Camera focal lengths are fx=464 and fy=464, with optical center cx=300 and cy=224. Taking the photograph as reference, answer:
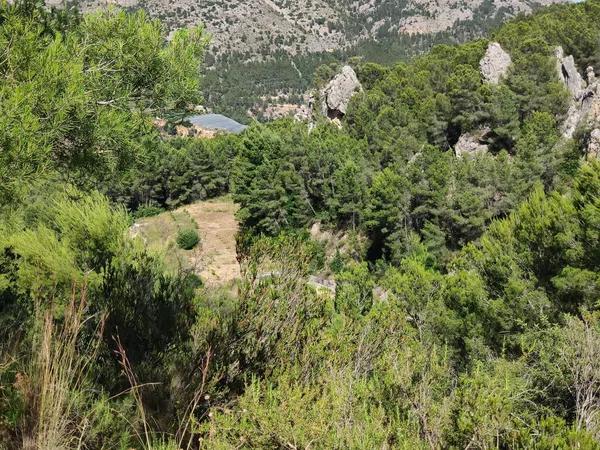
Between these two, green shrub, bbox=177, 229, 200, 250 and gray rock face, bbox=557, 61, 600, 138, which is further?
green shrub, bbox=177, 229, 200, 250

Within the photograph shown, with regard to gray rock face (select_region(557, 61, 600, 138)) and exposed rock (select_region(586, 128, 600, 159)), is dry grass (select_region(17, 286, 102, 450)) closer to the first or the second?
exposed rock (select_region(586, 128, 600, 159))

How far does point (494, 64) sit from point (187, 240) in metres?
27.2

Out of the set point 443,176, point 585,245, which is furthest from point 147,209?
point 585,245

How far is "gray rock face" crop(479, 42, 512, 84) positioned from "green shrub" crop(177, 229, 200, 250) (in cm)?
2553

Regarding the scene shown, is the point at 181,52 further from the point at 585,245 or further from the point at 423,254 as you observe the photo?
the point at 423,254

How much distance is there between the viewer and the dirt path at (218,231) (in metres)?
32.8

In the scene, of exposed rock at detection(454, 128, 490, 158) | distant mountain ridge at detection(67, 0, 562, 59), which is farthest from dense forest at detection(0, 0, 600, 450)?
distant mountain ridge at detection(67, 0, 562, 59)

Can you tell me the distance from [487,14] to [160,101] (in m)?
168

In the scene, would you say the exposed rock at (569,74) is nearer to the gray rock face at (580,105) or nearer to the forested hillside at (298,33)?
the gray rock face at (580,105)

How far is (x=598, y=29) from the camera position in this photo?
117 feet

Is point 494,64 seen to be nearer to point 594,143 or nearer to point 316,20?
point 594,143

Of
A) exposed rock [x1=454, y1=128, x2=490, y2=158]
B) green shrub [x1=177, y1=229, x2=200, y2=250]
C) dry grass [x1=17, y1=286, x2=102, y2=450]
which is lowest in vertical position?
green shrub [x1=177, y1=229, x2=200, y2=250]

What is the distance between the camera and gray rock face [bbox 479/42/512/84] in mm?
34719

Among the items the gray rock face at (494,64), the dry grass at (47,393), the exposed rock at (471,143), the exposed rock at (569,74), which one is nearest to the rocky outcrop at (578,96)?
the exposed rock at (569,74)
